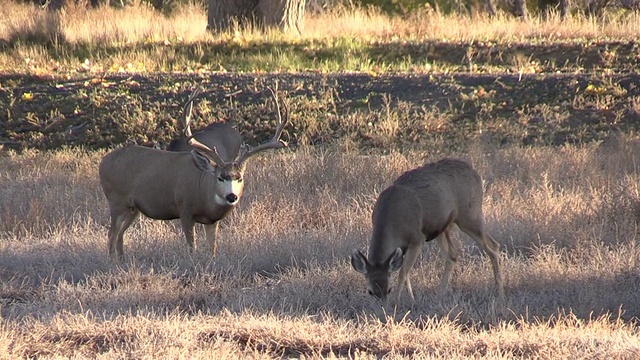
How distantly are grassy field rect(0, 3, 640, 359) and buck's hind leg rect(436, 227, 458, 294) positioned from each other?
0.40 ft

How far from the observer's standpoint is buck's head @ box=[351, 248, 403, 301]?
955cm

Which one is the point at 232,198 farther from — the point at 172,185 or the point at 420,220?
the point at 420,220

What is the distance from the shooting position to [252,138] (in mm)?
18375

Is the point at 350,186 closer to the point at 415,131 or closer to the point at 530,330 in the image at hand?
the point at 415,131

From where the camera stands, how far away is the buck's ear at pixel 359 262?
9.54m

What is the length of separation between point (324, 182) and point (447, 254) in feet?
13.7

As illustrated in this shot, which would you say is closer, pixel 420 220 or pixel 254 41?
pixel 420 220

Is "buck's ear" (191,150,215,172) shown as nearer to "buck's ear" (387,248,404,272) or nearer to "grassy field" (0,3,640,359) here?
"grassy field" (0,3,640,359)

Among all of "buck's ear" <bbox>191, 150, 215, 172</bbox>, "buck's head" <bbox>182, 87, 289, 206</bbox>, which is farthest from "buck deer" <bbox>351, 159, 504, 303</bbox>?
"buck's ear" <bbox>191, 150, 215, 172</bbox>

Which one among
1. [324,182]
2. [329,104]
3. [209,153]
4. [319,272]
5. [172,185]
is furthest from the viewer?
[329,104]

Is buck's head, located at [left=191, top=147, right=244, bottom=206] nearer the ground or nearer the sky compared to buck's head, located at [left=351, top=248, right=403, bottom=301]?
nearer the sky

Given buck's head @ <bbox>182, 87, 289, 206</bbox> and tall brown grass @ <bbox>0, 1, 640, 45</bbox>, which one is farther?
tall brown grass @ <bbox>0, 1, 640, 45</bbox>

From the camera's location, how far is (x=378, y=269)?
379 inches

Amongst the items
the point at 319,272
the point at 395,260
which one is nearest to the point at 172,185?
the point at 319,272
